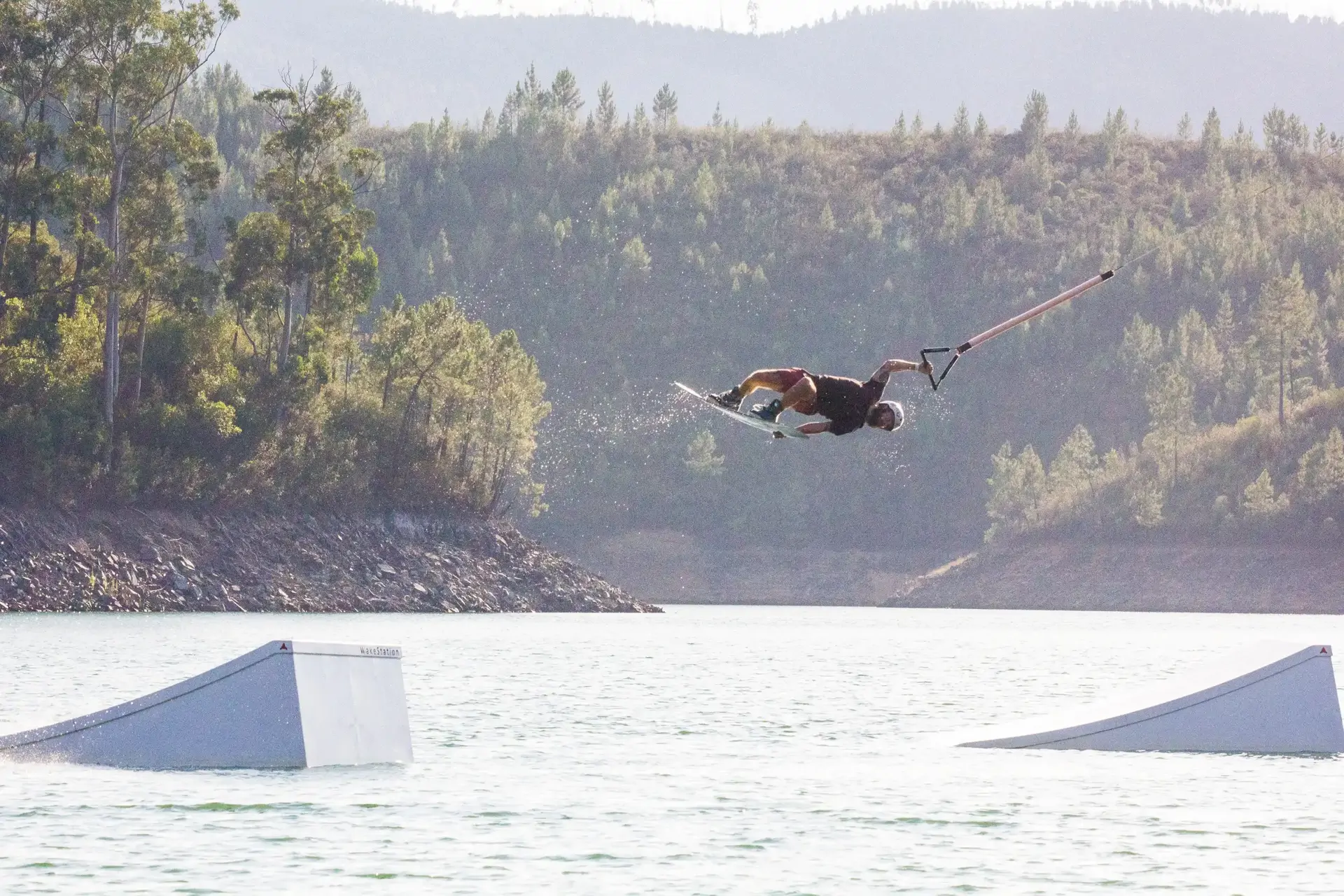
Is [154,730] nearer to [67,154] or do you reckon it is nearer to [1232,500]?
[67,154]

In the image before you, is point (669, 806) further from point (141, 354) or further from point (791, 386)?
point (141, 354)

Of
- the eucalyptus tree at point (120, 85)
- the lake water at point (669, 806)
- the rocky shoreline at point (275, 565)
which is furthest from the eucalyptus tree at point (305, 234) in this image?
the lake water at point (669, 806)

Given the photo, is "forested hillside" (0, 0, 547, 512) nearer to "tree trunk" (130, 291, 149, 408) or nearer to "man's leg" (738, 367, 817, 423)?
"tree trunk" (130, 291, 149, 408)

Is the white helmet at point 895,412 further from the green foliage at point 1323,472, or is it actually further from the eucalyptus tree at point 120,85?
the green foliage at point 1323,472

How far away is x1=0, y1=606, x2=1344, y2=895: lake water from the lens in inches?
854

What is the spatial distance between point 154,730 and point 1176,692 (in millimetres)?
17621

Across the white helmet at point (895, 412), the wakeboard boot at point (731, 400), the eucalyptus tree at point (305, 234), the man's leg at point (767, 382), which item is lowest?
the white helmet at point (895, 412)

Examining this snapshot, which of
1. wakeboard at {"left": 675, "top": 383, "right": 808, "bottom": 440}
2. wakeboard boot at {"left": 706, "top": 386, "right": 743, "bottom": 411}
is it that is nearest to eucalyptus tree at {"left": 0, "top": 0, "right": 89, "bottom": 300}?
wakeboard at {"left": 675, "top": 383, "right": 808, "bottom": 440}

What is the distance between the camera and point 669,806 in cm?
2708

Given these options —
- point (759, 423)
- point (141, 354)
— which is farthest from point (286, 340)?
point (759, 423)

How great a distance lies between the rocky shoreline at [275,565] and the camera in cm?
8144

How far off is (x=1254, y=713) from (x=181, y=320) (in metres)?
70.3

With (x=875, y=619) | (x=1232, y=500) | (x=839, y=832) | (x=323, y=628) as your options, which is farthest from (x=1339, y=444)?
(x=839, y=832)

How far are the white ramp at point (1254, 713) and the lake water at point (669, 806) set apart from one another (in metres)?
0.37
